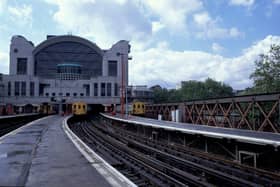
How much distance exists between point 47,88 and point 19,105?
1781 centimetres

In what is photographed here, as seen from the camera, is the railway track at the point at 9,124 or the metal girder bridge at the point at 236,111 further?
the railway track at the point at 9,124

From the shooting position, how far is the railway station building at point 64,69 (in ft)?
347

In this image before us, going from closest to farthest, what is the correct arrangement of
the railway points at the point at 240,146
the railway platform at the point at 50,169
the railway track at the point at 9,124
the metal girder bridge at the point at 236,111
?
1. the railway platform at the point at 50,169
2. the railway points at the point at 240,146
3. the metal girder bridge at the point at 236,111
4. the railway track at the point at 9,124

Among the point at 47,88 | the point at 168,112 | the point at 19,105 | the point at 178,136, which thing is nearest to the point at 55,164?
the point at 178,136

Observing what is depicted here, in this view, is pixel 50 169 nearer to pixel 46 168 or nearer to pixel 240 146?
pixel 46 168

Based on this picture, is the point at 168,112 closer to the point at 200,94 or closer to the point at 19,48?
the point at 200,94

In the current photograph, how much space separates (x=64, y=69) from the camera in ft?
408

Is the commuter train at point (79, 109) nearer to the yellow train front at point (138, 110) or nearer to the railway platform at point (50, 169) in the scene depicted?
the yellow train front at point (138, 110)

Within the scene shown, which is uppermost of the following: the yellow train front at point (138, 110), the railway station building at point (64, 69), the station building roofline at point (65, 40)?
the station building roofline at point (65, 40)

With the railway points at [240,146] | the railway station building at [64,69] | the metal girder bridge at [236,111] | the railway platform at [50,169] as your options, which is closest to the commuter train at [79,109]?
the metal girder bridge at [236,111]

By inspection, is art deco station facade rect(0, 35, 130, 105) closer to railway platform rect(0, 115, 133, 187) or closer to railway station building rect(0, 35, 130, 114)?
railway station building rect(0, 35, 130, 114)

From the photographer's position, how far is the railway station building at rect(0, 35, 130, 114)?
105688mm

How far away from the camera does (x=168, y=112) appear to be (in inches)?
1678

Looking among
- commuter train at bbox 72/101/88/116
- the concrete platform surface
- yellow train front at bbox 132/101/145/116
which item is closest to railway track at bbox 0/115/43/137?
commuter train at bbox 72/101/88/116
